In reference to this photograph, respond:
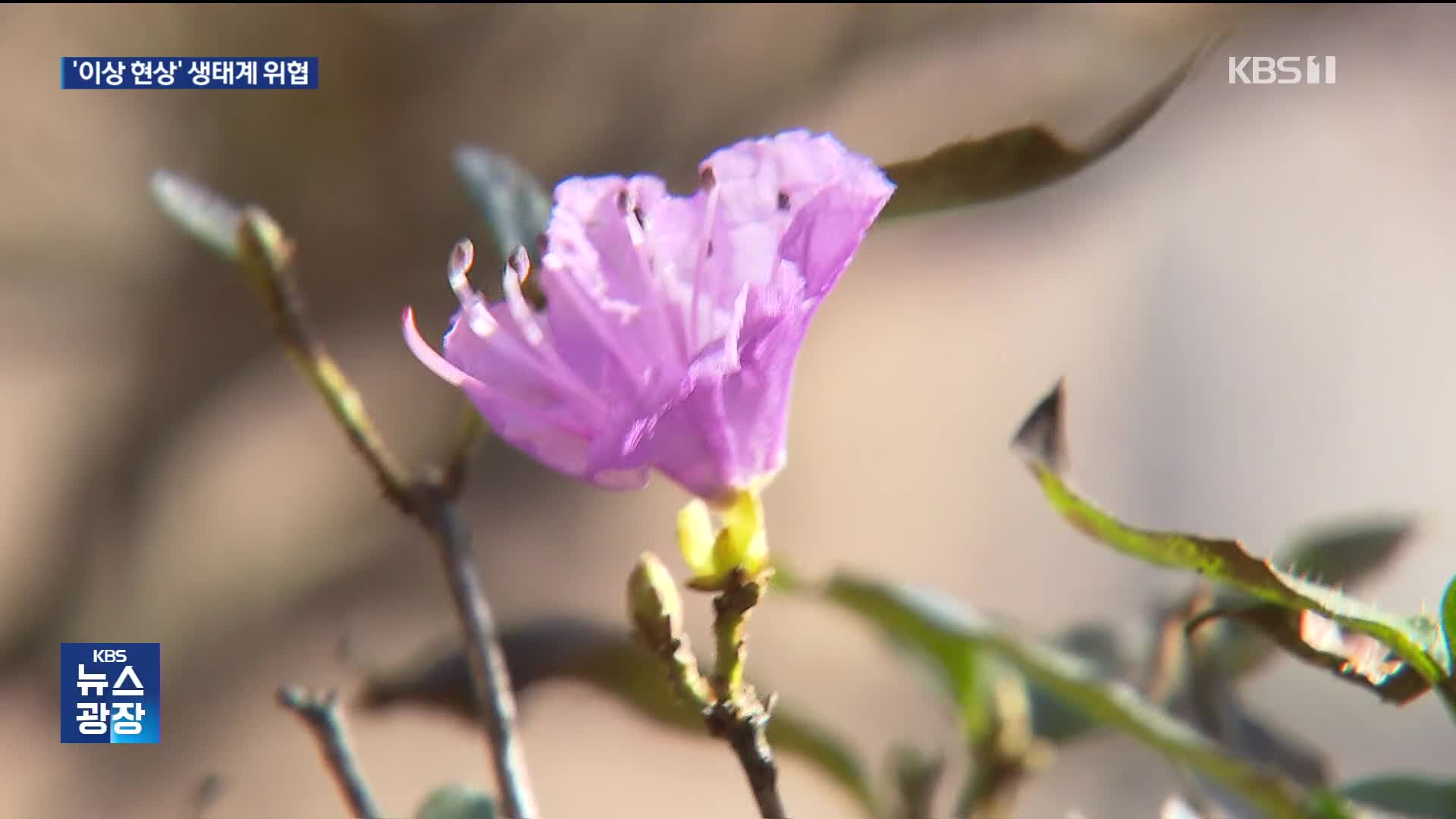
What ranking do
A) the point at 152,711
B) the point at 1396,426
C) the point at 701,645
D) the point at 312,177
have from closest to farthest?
the point at 152,711 < the point at 701,645 < the point at 1396,426 < the point at 312,177

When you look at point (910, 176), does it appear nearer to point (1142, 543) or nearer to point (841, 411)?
point (1142, 543)

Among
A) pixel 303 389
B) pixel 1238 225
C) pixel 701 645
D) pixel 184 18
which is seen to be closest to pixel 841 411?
pixel 701 645

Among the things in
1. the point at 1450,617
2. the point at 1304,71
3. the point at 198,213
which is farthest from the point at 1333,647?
the point at 1304,71

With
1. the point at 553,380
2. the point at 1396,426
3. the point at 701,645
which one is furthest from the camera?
the point at 1396,426

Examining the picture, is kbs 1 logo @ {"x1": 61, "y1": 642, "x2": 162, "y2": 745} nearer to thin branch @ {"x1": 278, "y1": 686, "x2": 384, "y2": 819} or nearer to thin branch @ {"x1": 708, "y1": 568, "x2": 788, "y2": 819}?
thin branch @ {"x1": 278, "y1": 686, "x2": 384, "y2": 819}

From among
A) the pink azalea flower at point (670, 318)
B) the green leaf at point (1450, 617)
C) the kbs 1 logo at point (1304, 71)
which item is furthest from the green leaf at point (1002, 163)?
the kbs 1 logo at point (1304, 71)

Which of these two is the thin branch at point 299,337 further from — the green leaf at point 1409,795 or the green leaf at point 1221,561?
the green leaf at point 1409,795

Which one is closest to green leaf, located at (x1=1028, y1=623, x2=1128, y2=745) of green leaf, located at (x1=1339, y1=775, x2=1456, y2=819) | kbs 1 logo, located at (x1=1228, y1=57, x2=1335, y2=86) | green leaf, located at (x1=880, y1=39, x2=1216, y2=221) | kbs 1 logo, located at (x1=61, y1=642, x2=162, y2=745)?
green leaf, located at (x1=1339, y1=775, x2=1456, y2=819)
